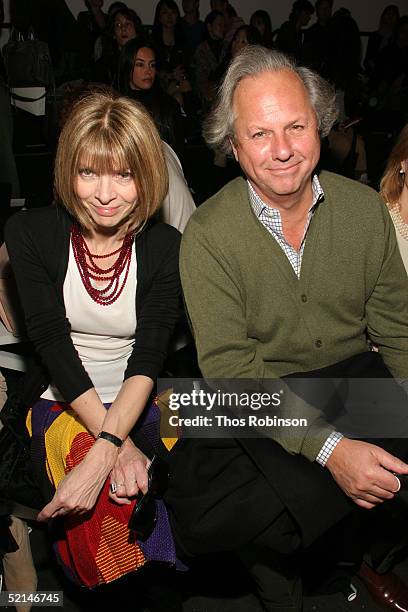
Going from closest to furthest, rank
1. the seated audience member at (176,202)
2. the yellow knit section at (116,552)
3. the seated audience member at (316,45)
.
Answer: the yellow knit section at (116,552), the seated audience member at (176,202), the seated audience member at (316,45)

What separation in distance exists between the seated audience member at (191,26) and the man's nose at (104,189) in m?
6.32

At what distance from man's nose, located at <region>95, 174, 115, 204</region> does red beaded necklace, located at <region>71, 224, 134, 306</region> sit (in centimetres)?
17

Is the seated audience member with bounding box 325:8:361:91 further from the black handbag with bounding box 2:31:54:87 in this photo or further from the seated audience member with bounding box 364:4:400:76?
the black handbag with bounding box 2:31:54:87

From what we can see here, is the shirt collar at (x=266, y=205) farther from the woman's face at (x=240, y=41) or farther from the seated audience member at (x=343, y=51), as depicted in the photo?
the seated audience member at (x=343, y=51)

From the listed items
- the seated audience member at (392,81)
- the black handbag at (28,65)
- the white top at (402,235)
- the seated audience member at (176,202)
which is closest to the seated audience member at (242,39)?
the seated audience member at (392,81)

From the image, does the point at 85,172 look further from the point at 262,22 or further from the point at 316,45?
the point at 262,22

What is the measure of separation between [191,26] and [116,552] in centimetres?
721

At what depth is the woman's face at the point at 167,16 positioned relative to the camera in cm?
748

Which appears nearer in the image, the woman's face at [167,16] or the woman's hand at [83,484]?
the woman's hand at [83,484]

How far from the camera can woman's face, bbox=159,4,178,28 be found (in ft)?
24.6

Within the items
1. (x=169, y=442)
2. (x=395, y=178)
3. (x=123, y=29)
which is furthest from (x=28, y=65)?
(x=169, y=442)

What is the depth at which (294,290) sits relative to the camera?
71.2 inches

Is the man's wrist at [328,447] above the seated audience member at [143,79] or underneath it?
underneath

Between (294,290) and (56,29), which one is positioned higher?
(56,29)
